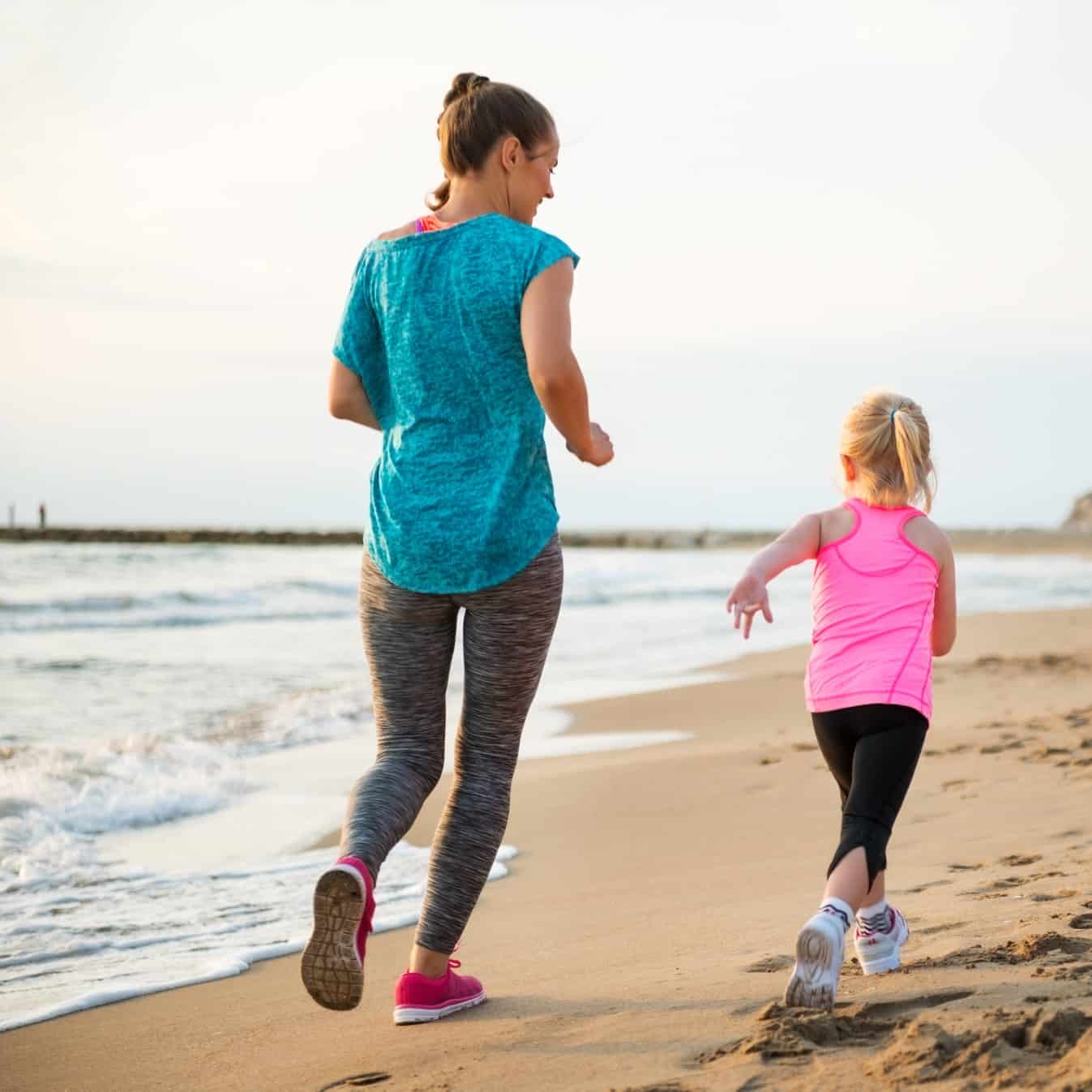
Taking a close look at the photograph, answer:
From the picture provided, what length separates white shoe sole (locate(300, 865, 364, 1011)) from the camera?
2258 mm

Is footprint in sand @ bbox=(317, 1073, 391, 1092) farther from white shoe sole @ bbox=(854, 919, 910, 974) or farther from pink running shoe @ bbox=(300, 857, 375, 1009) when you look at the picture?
white shoe sole @ bbox=(854, 919, 910, 974)

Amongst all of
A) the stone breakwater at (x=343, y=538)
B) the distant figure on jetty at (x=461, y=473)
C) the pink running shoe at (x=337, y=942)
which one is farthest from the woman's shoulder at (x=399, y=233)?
the stone breakwater at (x=343, y=538)

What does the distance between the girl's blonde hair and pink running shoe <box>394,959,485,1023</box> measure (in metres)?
1.43

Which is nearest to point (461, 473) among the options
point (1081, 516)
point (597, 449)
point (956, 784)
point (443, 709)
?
point (597, 449)

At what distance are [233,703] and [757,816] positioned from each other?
4416 millimetres

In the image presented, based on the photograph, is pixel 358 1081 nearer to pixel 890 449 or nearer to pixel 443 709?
pixel 443 709

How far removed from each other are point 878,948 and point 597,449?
1.21 m

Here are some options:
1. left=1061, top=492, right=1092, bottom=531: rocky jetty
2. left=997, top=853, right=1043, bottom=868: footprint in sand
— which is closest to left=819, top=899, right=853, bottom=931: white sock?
left=997, top=853, right=1043, bottom=868: footprint in sand

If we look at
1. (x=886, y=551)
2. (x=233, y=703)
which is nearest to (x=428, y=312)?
(x=886, y=551)

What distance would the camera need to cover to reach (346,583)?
22109 millimetres

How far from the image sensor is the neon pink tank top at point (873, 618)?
9.02ft

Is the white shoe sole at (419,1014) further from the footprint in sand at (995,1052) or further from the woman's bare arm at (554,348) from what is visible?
the woman's bare arm at (554,348)

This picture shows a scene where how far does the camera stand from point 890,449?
9.50ft

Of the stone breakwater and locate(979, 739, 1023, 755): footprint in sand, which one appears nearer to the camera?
locate(979, 739, 1023, 755): footprint in sand
